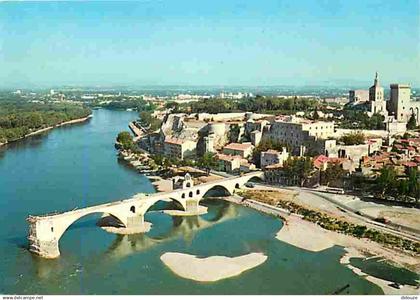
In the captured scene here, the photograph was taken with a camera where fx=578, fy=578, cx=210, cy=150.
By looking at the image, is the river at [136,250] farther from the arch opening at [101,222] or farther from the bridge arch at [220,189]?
the bridge arch at [220,189]

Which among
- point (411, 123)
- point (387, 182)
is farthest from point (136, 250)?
point (411, 123)

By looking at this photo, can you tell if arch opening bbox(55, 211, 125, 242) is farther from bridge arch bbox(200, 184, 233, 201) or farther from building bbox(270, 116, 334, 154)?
building bbox(270, 116, 334, 154)

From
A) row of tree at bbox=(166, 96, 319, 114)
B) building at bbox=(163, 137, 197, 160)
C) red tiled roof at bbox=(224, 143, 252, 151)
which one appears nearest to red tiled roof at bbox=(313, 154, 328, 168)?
red tiled roof at bbox=(224, 143, 252, 151)

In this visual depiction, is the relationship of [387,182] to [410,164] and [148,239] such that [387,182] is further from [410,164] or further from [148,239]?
[148,239]

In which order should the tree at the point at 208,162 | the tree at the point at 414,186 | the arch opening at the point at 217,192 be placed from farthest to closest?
the tree at the point at 208,162 < the arch opening at the point at 217,192 < the tree at the point at 414,186

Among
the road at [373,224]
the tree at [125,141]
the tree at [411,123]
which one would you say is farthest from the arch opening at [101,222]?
the tree at [411,123]

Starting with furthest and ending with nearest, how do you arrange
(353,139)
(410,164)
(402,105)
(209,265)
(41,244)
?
(402,105)
(353,139)
(410,164)
(41,244)
(209,265)
